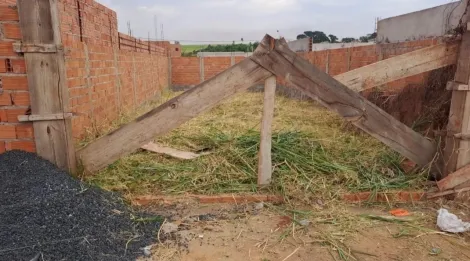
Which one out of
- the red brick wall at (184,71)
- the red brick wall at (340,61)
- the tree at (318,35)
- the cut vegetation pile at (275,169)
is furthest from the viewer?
the tree at (318,35)

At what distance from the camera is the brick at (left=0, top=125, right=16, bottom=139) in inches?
111

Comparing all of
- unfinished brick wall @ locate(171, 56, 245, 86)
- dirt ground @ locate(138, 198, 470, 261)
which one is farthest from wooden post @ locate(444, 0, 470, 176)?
unfinished brick wall @ locate(171, 56, 245, 86)

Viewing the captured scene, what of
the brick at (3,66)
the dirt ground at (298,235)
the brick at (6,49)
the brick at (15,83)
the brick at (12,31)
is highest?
the brick at (12,31)

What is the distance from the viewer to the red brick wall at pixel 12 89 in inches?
105

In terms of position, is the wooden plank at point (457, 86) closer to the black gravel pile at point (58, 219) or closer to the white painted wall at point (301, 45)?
the black gravel pile at point (58, 219)

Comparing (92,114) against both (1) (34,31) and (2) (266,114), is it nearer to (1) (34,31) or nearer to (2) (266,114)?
(1) (34,31)

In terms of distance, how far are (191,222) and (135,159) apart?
5.15ft

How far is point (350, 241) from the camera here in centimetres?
262

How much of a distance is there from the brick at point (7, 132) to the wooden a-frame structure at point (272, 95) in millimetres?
574

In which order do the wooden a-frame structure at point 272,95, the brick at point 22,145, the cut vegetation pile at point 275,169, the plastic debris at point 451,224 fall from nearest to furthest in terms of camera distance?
the plastic debris at point 451,224
the brick at point 22,145
the wooden a-frame structure at point 272,95
the cut vegetation pile at point 275,169

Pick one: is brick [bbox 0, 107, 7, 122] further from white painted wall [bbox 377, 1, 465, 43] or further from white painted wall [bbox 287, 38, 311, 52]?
white painted wall [bbox 287, 38, 311, 52]

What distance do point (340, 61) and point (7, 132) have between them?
8.38 meters

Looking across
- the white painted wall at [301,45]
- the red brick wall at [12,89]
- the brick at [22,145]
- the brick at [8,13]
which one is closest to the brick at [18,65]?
the red brick wall at [12,89]

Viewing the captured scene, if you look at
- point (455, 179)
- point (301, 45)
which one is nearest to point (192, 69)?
point (301, 45)
